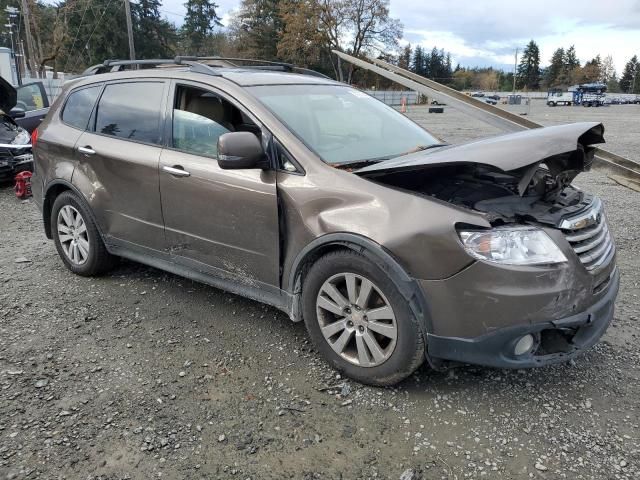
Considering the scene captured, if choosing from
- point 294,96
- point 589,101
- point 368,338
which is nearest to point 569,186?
point 368,338

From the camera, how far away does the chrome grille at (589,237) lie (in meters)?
2.75

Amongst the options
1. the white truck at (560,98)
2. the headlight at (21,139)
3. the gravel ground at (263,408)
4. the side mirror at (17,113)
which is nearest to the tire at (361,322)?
the gravel ground at (263,408)

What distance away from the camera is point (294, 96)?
149 inches

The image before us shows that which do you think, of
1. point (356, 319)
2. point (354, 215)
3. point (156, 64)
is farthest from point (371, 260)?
point (156, 64)

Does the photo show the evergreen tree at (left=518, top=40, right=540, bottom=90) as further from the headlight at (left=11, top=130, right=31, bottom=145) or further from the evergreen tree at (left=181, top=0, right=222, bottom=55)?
the headlight at (left=11, top=130, right=31, bottom=145)

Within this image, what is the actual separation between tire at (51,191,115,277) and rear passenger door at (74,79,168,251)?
19cm

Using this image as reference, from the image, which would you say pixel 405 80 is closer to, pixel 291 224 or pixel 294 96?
pixel 294 96

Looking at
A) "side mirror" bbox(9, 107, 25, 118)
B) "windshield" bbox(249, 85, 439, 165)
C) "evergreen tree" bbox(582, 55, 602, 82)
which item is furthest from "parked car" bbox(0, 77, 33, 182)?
"evergreen tree" bbox(582, 55, 602, 82)

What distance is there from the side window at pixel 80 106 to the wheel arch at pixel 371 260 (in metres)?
2.61

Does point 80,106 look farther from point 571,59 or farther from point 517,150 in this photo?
point 571,59

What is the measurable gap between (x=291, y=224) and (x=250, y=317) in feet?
3.65

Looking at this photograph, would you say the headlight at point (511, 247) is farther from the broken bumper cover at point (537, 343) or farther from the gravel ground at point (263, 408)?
the gravel ground at point (263, 408)

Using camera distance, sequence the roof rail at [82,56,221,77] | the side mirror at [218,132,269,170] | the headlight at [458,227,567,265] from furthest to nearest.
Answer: the roof rail at [82,56,221,77] < the side mirror at [218,132,269,170] < the headlight at [458,227,567,265]

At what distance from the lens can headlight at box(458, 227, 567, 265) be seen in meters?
2.58
